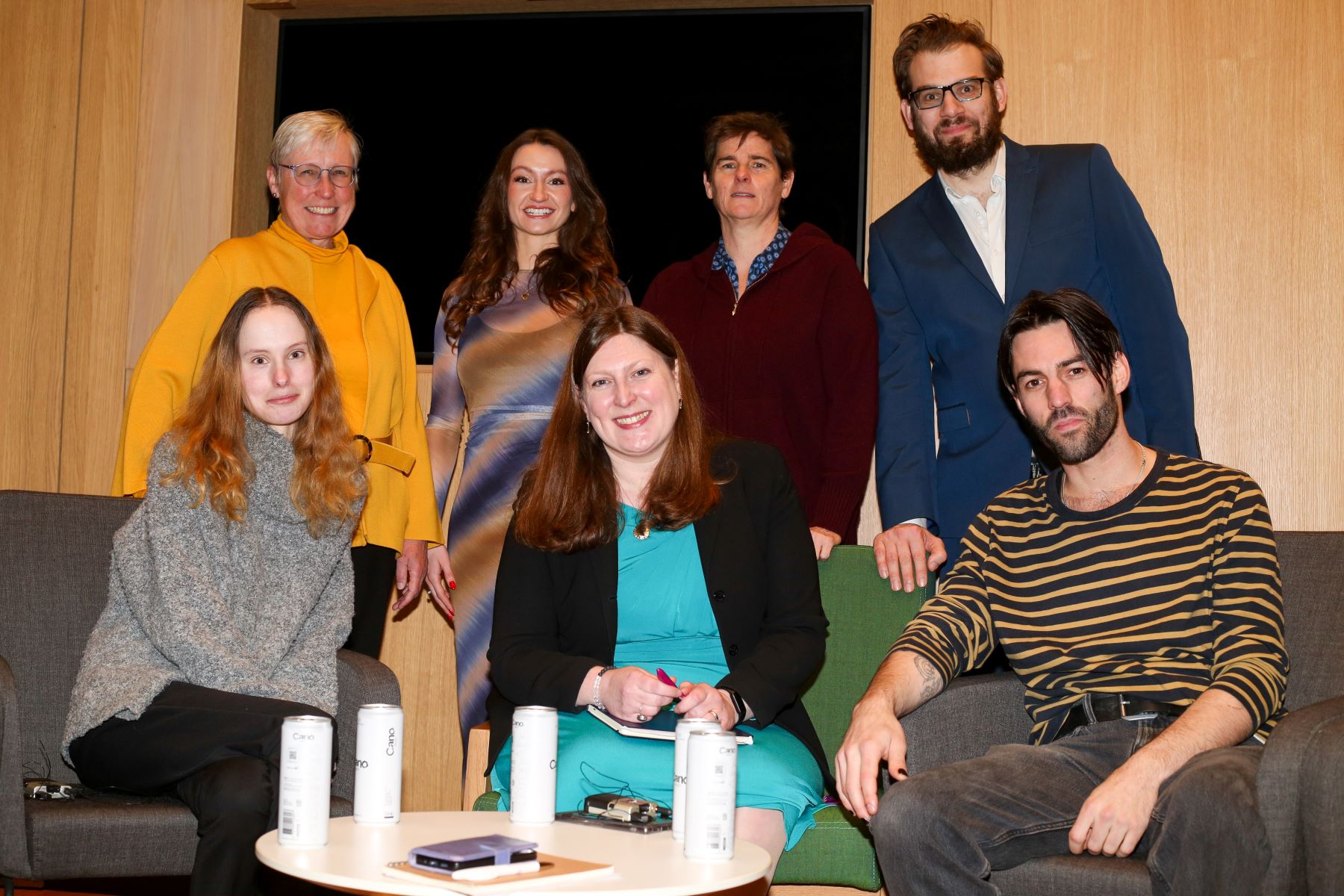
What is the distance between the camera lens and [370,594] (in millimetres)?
3176

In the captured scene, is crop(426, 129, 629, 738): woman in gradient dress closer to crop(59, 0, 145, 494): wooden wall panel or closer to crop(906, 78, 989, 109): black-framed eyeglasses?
crop(906, 78, 989, 109): black-framed eyeglasses

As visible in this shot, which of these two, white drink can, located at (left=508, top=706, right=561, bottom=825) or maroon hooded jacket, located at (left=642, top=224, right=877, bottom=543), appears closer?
white drink can, located at (left=508, top=706, right=561, bottom=825)

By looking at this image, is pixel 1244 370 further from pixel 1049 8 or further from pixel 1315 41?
pixel 1049 8

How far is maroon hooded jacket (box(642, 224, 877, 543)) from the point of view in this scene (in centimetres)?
314

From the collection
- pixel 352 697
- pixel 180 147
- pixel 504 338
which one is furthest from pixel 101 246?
pixel 352 697

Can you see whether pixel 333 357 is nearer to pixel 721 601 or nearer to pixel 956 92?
pixel 721 601

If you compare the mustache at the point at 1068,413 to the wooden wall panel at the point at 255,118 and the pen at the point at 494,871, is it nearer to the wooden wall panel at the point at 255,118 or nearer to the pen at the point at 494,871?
the pen at the point at 494,871

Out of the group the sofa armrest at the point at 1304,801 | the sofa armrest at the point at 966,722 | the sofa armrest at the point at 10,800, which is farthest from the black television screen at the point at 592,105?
the sofa armrest at the point at 1304,801

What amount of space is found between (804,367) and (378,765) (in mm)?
1635

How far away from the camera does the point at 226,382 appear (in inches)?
106

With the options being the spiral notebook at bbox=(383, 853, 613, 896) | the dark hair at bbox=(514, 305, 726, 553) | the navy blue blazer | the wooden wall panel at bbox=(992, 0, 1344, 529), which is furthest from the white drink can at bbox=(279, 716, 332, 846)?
the wooden wall panel at bbox=(992, 0, 1344, 529)

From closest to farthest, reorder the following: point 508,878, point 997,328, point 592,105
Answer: point 508,878
point 997,328
point 592,105

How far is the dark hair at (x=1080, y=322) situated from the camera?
253 centimetres

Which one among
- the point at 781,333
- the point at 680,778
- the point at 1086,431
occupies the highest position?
the point at 781,333
